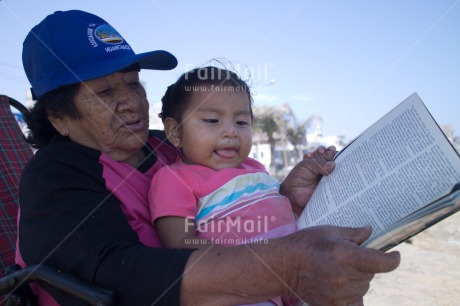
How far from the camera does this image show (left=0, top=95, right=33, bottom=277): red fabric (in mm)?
2166

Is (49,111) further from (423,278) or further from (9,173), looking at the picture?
(423,278)

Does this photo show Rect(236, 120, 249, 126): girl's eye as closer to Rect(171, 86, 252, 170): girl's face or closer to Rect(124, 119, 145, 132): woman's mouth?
Rect(171, 86, 252, 170): girl's face

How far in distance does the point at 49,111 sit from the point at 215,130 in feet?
2.51

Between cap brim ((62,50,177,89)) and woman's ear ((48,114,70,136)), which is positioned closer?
cap brim ((62,50,177,89))

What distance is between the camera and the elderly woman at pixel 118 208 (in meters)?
1.15

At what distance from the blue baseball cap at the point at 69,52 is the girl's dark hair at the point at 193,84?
0.26m

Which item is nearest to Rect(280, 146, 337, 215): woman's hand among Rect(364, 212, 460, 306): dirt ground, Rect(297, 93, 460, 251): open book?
Rect(297, 93, 460, 251): open book

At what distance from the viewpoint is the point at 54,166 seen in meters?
1.53

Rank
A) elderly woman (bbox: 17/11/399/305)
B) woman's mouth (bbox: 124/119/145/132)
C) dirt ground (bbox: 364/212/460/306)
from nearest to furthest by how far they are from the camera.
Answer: elderly woman (bbox: 17/11/399/305) < woman's mouth (bbox: 124/119/145/132) < dirt ground (bbox: 364/212/460/306)

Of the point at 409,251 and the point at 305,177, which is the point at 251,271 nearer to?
the point at 305,177

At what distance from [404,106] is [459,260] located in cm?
589

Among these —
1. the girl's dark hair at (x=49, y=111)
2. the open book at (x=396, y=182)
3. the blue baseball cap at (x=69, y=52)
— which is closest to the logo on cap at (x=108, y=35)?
the blue baseball cap at (x=69, y=52)

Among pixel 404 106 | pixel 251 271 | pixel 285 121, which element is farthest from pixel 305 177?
pixel 285 121

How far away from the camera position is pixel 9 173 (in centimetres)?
240
